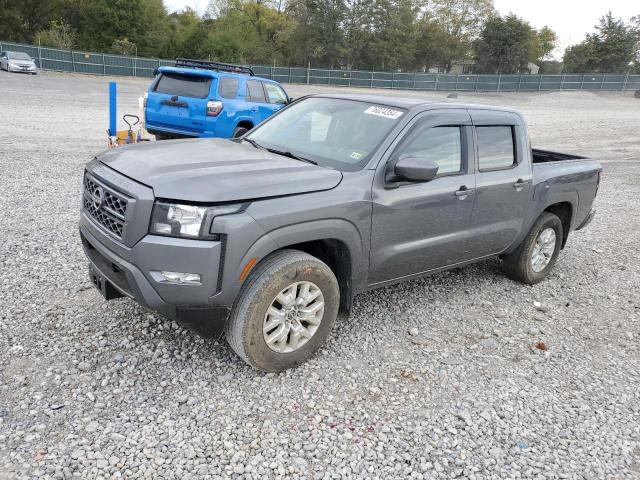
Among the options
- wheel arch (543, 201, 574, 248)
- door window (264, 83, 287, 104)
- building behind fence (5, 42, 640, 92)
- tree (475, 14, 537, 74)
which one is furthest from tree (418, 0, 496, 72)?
wheel arch (543, 201, 574, 248)

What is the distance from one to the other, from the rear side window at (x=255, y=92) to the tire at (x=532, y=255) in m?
6.97

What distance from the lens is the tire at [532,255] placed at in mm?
5234

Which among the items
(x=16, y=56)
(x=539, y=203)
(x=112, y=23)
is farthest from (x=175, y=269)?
(x=112, y=23)

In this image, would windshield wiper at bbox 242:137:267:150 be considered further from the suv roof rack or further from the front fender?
the suv roof rack

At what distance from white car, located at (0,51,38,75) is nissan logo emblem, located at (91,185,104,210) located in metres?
37.0

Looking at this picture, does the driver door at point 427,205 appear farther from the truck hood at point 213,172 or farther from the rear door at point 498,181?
the truck hood at point 213,172

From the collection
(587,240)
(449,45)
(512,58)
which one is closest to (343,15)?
(449,45)

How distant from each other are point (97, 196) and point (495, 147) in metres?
3.32

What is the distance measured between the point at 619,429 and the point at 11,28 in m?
66.3

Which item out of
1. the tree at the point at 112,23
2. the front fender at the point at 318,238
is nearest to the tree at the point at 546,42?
the tree at the point at 112,23

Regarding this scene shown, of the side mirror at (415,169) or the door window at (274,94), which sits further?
the door window at (274,94)

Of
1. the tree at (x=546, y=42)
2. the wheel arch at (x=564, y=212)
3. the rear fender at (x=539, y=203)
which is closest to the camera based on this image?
the rear fender at (x=539, y=203)

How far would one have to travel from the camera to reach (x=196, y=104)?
31.7 ft

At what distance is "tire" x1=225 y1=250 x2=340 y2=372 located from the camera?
3.18m
